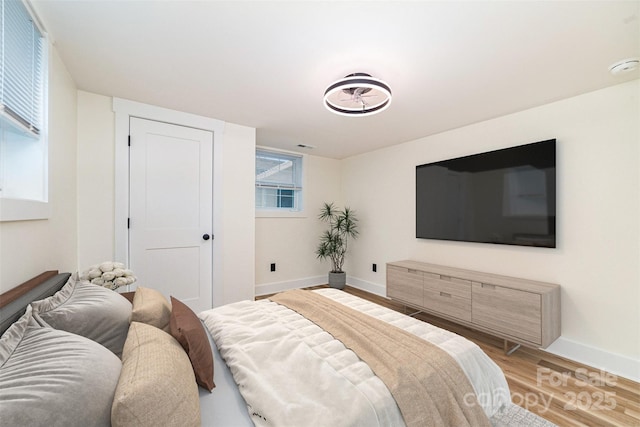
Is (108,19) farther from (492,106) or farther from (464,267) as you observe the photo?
(464,267)

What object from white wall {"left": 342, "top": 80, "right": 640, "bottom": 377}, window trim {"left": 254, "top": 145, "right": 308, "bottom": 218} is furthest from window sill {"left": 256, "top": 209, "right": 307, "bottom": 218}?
white wall {"left": 342, "top": 80, "right": 640, "bottom": 377}

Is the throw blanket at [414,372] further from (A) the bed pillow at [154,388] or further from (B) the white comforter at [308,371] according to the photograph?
(A) the bed pillow at [154,388]

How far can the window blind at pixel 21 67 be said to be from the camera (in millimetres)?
1249

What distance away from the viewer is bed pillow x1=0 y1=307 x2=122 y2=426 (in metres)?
0.61

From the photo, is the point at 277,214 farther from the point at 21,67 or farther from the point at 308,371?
the point at 308,371

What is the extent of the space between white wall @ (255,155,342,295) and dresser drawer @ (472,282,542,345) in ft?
8.90

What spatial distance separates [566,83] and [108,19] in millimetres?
3325

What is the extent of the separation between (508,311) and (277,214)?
127 inches

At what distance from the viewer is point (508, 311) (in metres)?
2.41

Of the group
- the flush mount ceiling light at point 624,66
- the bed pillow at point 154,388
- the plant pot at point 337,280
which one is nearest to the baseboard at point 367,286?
the plant pot at point 337,280

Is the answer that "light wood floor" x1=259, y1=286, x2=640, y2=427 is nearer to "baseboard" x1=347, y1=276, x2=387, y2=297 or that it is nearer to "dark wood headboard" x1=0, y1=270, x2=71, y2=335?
"baseboard" x1=347, y1=276, x2=387, y2=297

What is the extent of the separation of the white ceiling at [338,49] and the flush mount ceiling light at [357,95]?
0.38 ft

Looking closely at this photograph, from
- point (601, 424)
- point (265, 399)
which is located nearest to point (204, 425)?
point (265, 399)

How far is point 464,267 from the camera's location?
325 centimetres
